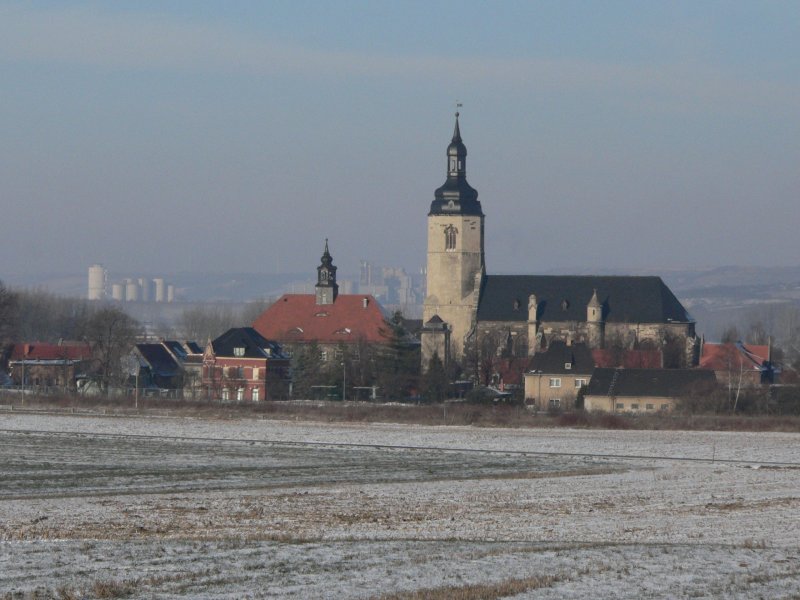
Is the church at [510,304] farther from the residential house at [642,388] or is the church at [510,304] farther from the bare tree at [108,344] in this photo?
the residential house at [642,388]

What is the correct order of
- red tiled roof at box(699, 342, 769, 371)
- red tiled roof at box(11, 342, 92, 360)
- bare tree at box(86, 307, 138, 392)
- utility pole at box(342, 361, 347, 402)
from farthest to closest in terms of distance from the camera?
red tiled roof at box(11, 342, 92, 360) < red tiled roof at box(699, 342, 769, 371) < bare tree at box(86, 307, 138, 392) < utility pole at box(342, 361, 347, 402)

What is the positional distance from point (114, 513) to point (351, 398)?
6091cm

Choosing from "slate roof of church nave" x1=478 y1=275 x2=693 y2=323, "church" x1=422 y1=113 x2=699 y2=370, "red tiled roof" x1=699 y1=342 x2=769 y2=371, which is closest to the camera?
"red tiled roof" x1=699 y1=342 x2=769 y2=371

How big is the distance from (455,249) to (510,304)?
614cm

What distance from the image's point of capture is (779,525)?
26.5m

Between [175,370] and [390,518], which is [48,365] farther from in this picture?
[390,518]

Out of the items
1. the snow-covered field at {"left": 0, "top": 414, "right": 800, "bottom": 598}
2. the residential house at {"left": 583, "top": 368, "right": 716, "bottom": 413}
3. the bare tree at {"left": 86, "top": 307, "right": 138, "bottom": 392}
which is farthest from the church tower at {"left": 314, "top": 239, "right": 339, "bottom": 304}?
the snow-covered field at {"left": 0, "top": 414, "right": 800, "bottom": 598}

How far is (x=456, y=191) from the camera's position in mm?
114125

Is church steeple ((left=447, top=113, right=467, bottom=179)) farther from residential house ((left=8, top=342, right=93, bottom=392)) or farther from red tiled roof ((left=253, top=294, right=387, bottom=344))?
residential house ((left=8, top=342, right=93, bottom=392))

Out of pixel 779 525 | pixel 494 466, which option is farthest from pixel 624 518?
pixel 494 466

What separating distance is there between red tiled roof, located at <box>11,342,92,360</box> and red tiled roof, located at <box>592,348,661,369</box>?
32.8 metres

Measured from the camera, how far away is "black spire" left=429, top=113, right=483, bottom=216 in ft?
374

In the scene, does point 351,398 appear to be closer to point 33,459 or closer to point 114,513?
point 33,459

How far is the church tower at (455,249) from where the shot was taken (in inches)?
4424
